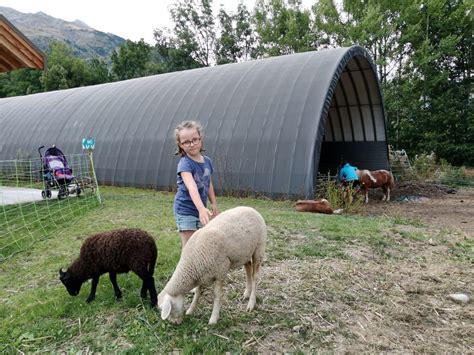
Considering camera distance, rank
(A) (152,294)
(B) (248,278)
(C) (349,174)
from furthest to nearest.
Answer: (C) (349,174), (B) (248,278), (A) (152,294)

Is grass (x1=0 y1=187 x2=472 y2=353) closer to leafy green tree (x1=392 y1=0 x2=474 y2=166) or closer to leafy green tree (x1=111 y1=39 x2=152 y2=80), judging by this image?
leafy green tree (x1=392 y1=0 x2=474 y2=166)

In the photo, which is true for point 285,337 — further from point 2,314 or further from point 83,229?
point 83,229

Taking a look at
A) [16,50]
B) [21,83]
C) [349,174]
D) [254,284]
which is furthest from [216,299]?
A: [21,83]

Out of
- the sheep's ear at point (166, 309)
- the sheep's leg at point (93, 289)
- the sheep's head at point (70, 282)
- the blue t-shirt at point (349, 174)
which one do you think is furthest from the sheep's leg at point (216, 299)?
the blue t-shirt at point (349, 174)

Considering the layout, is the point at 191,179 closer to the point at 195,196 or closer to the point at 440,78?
the point at 195,196

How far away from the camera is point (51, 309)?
11.5ft

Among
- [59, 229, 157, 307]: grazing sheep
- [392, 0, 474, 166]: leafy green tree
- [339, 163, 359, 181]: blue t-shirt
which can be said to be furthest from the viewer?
[392, 0, 474, 166]: leafy green tree

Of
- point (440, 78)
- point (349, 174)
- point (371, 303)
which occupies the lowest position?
point (371, 303)

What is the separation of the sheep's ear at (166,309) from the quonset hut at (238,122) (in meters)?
7.66

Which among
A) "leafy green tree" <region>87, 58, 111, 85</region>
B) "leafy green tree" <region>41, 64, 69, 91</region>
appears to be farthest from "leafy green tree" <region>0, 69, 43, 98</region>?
"leafy green tree" <region>87, 58, 111, 85</region>

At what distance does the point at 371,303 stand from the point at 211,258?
6.49ft

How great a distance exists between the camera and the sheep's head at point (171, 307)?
2975 millimetres

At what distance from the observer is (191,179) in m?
3.34

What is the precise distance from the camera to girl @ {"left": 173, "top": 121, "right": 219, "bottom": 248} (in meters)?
3.28
